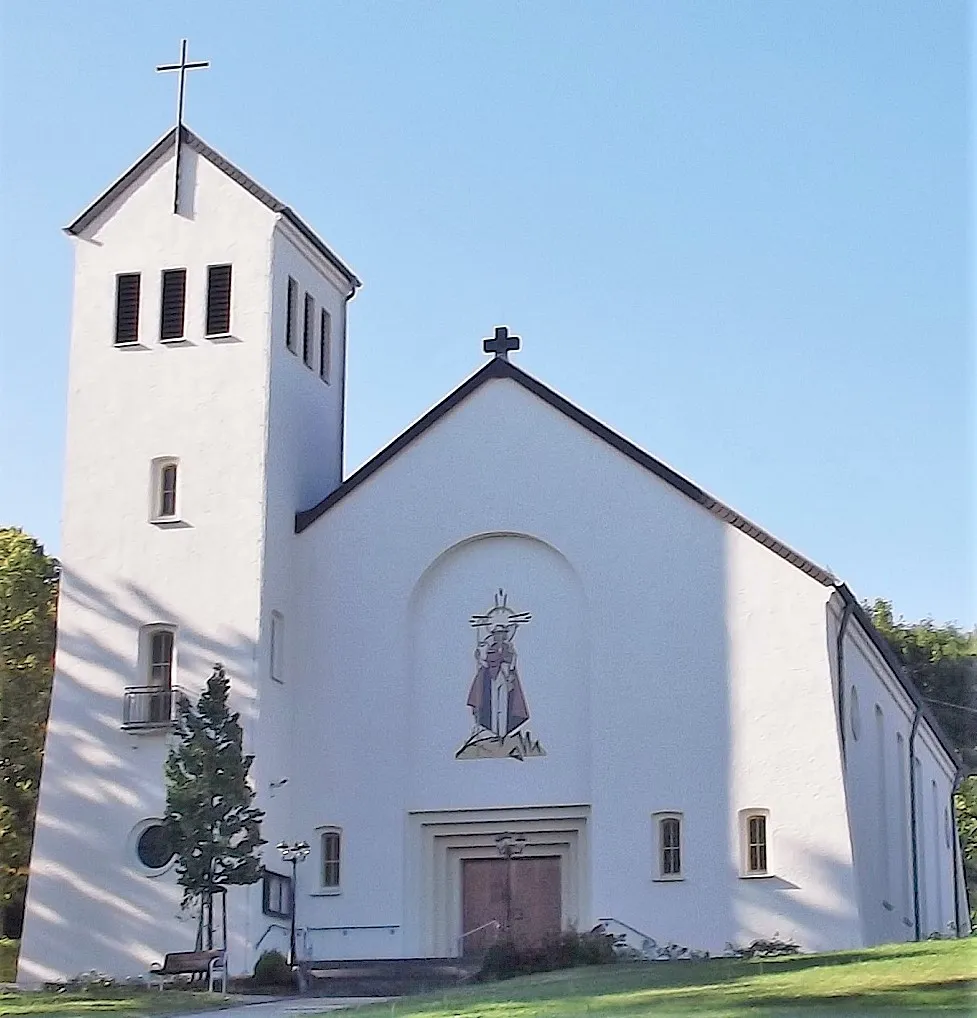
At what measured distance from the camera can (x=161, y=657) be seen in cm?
3362

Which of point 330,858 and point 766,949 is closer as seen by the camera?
point 766,949

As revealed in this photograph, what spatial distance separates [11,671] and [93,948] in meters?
10.3

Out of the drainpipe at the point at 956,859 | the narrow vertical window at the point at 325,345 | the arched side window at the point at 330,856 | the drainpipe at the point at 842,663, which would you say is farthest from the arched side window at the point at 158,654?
the drainpipe at the point at 956,859

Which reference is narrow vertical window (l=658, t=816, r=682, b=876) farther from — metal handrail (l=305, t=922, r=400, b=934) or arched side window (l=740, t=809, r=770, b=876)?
metal handrail (l=305, t=922, r=400, b=934)

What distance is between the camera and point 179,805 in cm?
2889

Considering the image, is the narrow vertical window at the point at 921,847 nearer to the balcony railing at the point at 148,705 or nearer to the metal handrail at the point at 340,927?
the metal handrail at the point at 340,927

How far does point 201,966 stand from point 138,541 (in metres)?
8.20

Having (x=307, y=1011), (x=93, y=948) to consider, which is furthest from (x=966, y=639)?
(x=307, y=1011)

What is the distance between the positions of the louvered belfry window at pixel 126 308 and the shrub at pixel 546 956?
513 inches

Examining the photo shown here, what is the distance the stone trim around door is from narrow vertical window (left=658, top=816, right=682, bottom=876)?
4.32 ft

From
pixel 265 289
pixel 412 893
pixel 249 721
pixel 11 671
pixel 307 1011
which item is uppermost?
pixel 265 289

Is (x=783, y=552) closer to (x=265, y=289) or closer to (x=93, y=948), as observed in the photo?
(x=265, y=289)

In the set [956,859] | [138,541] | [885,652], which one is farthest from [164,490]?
[956,859]

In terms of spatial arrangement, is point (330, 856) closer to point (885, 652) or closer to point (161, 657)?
point (161, 657)
